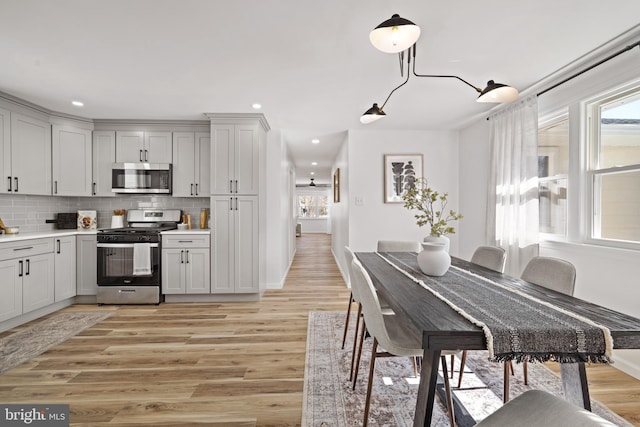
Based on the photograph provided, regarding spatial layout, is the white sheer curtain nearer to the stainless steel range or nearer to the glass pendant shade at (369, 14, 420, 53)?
the glass pendant shade at (369, 14, 420, 53)

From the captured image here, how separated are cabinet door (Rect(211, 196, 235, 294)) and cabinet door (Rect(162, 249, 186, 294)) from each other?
38cm

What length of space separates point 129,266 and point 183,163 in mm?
1477

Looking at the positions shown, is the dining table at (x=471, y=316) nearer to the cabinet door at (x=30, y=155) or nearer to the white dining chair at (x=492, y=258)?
the white dining chair at (x=492, y=258)

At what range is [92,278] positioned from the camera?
149 inches

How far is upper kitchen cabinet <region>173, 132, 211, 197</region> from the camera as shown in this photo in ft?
13.5

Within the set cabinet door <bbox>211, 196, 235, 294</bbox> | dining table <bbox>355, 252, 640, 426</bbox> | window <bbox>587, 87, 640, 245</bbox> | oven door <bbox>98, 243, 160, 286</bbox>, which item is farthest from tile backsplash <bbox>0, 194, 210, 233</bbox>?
window <bbox>587, 87, 640, 245</bbox>

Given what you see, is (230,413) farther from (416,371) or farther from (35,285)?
(35,285)

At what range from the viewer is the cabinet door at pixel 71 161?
12.3 feet

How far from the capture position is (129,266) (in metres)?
3.69

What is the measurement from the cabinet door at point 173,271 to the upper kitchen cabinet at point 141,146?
51.6 inches

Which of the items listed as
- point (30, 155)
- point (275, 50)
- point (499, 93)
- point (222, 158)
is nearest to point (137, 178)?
point (30, 155)

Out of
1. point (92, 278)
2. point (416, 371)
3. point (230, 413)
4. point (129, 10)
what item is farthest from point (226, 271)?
point (129, 10)

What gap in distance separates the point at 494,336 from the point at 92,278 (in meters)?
4.43

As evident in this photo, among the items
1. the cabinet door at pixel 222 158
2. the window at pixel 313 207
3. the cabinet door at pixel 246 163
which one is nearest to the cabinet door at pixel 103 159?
the cabinet door at pixel 222 158
